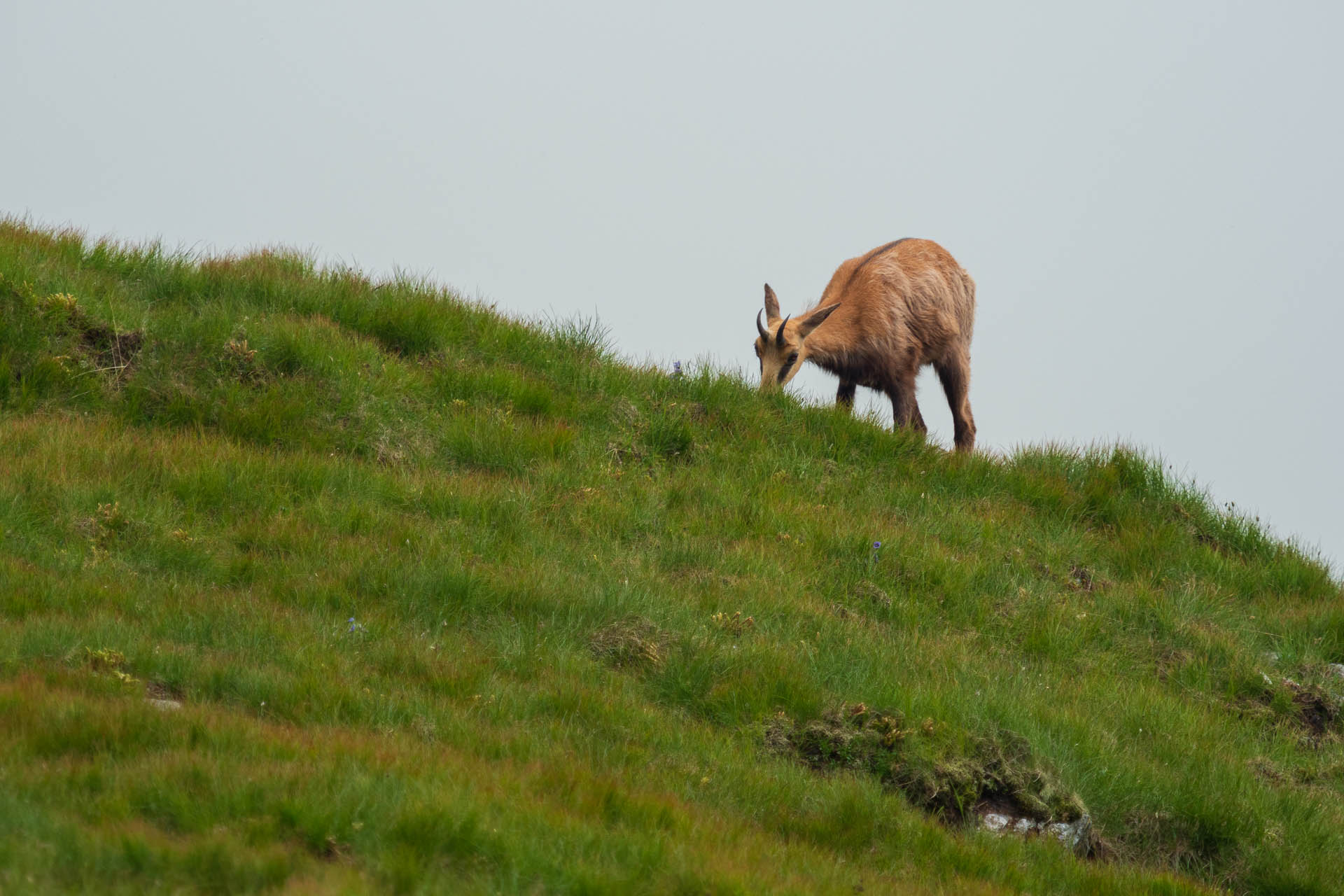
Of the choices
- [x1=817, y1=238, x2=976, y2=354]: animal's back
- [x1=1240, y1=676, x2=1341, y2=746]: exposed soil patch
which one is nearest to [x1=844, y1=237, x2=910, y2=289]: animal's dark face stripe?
[x1=817, y1=238, x2=976, y2=354]: animal's back

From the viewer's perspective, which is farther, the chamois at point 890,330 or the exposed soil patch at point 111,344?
the chamois at point 890,330

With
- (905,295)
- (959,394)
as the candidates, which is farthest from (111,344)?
(959,394)

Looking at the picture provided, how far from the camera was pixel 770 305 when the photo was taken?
13062 millimetres

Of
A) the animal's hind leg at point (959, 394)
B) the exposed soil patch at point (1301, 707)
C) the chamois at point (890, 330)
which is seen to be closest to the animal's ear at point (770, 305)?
the chamois at point (890, 330)

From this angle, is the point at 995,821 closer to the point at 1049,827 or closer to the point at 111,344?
the point at 1049,827

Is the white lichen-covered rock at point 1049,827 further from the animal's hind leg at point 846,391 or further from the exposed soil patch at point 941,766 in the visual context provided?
the animal's hind leg at point 846,391

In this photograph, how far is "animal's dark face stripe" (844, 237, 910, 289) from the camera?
13.9 metres

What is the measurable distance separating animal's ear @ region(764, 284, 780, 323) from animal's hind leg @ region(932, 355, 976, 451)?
2.23 m

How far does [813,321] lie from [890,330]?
1.02m

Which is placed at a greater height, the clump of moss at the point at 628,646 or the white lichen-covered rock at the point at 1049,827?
the clump of moss at the point at 628,646

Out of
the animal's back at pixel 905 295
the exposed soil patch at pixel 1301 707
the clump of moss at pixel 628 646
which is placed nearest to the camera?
the clump of moss at pixel 628 646

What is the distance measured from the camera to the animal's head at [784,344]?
1224 cm

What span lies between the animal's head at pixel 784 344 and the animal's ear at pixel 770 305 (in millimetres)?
55

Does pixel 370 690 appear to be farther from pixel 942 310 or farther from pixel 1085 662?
pixel 942 310
